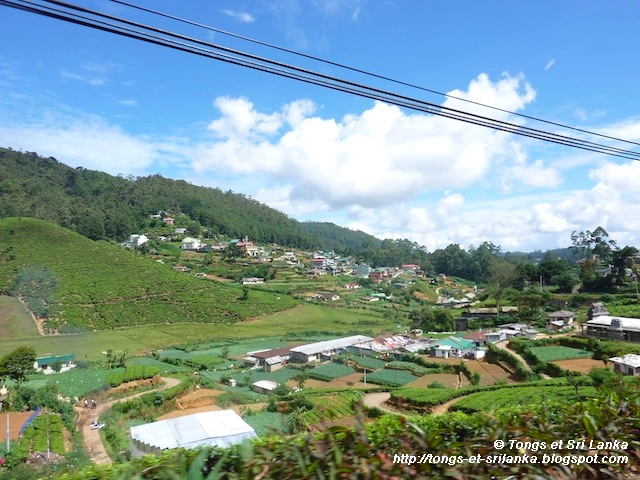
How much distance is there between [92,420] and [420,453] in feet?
63.9

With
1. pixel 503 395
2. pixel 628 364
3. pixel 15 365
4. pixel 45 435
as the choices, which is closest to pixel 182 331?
pixel 15 365

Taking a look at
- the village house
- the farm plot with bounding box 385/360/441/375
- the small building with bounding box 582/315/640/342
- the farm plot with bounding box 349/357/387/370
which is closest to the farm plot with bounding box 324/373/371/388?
the farm plot with bounding box 349/357/387/370

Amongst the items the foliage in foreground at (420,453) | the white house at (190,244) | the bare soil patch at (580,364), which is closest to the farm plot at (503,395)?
the bare soil patch at (580,364)

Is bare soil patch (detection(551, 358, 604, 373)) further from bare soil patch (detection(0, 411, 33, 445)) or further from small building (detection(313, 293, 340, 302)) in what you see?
small building (detection(313, 293, 340, 302))

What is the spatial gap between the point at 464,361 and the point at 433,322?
14.2 m

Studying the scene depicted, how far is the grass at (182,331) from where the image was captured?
29.4 m

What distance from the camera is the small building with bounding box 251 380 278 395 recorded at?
21.5m

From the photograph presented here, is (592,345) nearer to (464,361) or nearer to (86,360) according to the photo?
(464,361)

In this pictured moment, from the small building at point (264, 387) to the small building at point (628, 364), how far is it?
52.1 ft

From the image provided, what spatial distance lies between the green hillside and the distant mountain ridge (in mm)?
12363

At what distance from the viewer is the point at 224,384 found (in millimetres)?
23594

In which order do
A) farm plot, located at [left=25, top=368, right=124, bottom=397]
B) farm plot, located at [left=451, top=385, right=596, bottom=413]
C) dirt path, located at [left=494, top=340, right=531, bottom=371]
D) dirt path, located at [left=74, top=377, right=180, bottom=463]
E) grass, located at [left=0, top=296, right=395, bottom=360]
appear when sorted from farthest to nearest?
grass, located at [left=0, top=296, right=395, bottom=360] < dirt path, located at [left=494, top=340, right=531, bottom=371] < farm plot, located at [left=25, top=368, right=124, bottom=397] < farm plot, located at [left=451, top=385, right=596, bottom=413] < dirt path, located at [left=74, top=377, right=180, bottom=463]

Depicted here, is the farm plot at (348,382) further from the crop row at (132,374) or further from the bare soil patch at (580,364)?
the crop row at (132,374)

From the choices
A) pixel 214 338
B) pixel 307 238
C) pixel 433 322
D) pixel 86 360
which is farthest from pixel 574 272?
pixel 307 238
